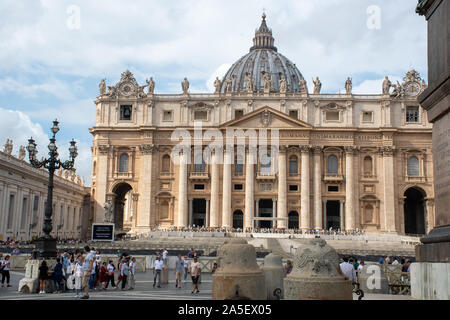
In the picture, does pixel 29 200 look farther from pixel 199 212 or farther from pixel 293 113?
pixel 293 113

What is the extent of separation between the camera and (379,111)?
64.6m

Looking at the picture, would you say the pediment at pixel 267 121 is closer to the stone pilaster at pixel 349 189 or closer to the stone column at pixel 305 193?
the stone column at pixel 305 193

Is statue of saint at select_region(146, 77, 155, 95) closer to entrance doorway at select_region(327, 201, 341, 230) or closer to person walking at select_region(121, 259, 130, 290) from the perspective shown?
entrance doorway at select_region(327, 201, 341, 230)

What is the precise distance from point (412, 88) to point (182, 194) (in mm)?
32885

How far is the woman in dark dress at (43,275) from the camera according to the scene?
57.0 ft

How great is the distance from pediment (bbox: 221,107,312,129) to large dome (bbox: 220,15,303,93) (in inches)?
1257

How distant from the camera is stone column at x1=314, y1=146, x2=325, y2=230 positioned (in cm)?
6216

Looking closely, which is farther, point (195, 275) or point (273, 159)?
point (273, 159)

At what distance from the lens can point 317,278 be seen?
724 centimetres

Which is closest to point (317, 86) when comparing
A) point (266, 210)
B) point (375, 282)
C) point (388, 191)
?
point (388, 191)

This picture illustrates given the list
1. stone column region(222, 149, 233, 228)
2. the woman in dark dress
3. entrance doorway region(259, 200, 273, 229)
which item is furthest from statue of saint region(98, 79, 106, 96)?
the woman in dark dress

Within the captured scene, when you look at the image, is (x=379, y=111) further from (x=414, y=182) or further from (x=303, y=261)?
(x=303, y=261)

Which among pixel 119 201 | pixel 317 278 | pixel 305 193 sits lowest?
pixel 317 278

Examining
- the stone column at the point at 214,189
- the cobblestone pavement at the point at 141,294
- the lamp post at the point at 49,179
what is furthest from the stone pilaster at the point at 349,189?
the lamp post at the point at 49,179
